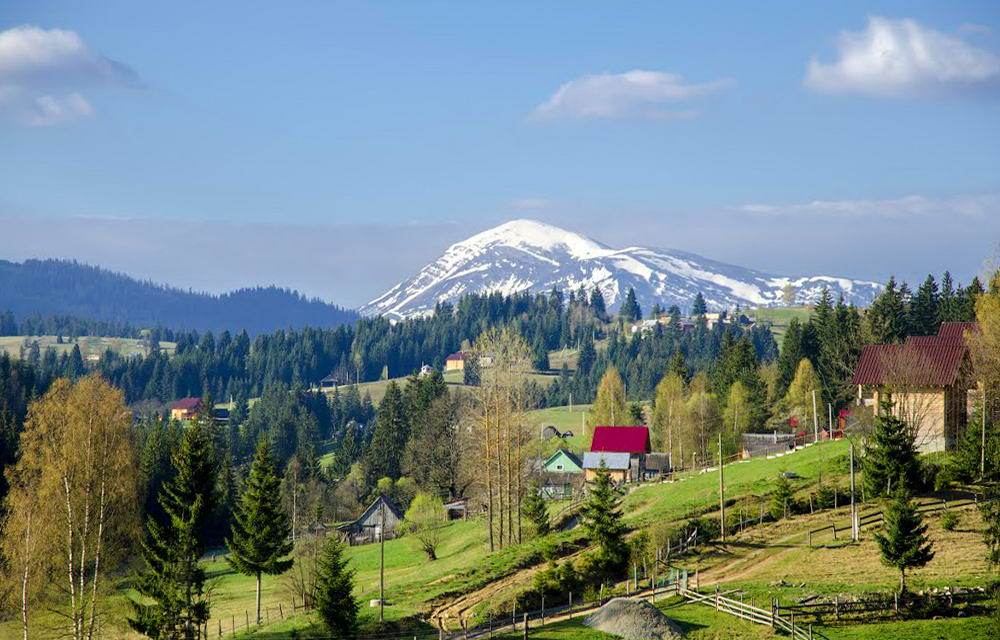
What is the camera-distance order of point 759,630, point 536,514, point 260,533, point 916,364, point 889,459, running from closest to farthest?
1. point 759,630
2. point 260,533
3. point 889,459
4. point 916,364
5. point 536,514

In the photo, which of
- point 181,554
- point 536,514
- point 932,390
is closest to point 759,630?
point 181,554

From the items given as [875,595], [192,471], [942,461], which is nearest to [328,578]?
[192,471]

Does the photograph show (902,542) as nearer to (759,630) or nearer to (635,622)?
(759,630)

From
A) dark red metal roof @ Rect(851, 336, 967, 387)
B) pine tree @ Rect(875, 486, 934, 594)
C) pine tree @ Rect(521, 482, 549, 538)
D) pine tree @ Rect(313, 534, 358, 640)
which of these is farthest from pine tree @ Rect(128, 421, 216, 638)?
dark red metal roof @ Rect(851, 336, 967, 387)

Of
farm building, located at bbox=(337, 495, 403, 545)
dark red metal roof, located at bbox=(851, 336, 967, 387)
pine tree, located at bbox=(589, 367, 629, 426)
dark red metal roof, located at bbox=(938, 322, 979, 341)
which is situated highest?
dark red metal roof, located at bbox=(938, 322, 979, 341)

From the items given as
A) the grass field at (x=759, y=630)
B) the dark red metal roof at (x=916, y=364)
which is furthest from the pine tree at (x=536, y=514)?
the grass field at (x=759, y=630)

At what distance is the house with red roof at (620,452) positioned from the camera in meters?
105

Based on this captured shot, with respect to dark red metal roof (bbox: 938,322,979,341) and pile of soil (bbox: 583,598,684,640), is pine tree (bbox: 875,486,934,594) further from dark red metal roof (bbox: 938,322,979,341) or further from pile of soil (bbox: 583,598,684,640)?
dark red metal roof (bbox: 938,322,979,341)

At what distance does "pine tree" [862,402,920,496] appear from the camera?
6300 centimetres

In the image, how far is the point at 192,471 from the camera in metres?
54.8

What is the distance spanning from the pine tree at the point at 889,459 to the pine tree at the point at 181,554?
1416 inches

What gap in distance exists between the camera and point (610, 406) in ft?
404

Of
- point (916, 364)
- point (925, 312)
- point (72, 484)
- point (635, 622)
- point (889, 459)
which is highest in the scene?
point (925, 312)

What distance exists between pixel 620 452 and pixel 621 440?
1.62 meters
